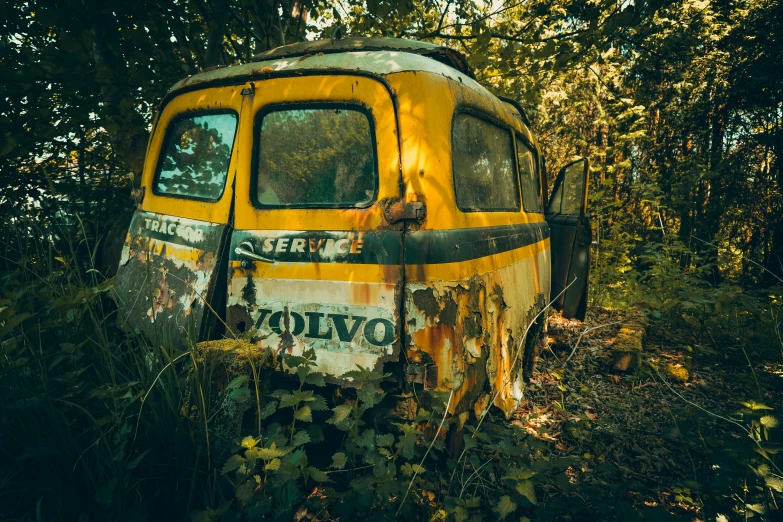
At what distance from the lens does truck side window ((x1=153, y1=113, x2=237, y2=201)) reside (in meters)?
2.40

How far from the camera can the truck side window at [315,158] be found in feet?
6.79

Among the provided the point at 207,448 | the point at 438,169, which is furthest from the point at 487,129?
the point at 207,448

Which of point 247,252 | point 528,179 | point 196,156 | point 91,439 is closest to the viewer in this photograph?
point 91,439

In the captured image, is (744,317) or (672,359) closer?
(672,359)

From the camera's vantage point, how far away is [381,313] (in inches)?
76.7

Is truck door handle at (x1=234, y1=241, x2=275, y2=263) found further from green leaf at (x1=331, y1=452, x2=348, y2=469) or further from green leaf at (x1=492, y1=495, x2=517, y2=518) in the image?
green leaf at (x1=492, y1=495, x2=517, y2=518)

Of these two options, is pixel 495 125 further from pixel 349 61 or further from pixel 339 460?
pixel 339 460

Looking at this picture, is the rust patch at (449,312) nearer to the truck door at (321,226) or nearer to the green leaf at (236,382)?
the truck door at (321,226)

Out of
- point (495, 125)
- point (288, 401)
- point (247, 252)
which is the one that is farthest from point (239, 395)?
point (495, 125)

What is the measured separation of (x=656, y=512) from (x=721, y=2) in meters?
9.77

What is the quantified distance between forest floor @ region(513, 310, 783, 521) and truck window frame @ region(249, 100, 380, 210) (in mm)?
1567

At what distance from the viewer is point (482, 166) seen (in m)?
2.57

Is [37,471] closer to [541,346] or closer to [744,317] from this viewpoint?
[541,346]

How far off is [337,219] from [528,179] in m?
2.26
